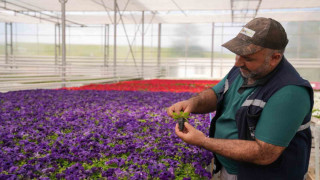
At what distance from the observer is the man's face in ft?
6.23

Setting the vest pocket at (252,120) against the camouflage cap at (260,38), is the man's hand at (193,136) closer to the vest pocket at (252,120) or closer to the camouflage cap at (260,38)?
the vest pocket at (252,120)

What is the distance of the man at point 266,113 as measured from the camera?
1.75 metres

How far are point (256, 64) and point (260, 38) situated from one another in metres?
0.17

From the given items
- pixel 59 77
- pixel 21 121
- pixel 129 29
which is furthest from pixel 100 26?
pixel 21 121

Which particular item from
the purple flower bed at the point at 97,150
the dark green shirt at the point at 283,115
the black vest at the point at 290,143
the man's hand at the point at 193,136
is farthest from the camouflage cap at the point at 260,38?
the purple flower bed at the point at 97,150

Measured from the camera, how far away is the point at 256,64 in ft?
6.36

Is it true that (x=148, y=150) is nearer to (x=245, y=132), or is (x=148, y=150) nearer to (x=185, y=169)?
(x=185, y=169)

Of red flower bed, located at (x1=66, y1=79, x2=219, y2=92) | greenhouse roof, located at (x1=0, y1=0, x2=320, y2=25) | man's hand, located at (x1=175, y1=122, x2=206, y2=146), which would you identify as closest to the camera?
man's hand, located at (x1=175, y1=122, x2=206, y2=146)

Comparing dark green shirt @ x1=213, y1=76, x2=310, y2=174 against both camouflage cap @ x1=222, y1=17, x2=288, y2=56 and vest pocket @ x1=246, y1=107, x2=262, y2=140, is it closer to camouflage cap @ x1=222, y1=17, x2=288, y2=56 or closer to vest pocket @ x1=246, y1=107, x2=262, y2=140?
vest pocket @ x1=246, y1=107, x2=262, y2=140

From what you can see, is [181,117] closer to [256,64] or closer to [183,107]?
[183,107]

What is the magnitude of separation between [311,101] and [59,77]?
12615 millimetres

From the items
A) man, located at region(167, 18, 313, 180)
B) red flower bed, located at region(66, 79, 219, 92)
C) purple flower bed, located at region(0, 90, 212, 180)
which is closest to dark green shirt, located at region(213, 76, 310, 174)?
man, located at region(167, 18, 313, 180)

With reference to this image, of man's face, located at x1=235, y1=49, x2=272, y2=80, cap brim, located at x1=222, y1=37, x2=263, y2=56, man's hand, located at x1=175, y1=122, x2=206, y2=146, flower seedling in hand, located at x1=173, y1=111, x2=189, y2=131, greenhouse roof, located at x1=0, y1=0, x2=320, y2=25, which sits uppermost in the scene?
greenhouse roof, located at x1=0, y1=0, x2=320, y2=25

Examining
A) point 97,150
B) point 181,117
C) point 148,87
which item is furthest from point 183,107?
point 148,87
